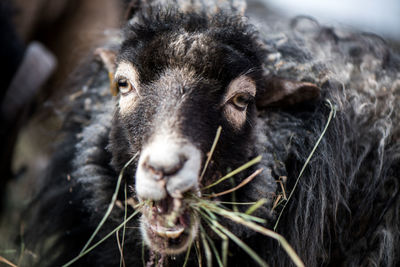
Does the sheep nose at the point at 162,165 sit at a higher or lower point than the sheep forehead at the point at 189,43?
lower

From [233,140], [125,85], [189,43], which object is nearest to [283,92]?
[233,140]

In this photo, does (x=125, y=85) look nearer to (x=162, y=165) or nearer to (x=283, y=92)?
(x=162, y=165)

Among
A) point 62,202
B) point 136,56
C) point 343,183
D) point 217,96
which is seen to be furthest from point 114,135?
point 343,183

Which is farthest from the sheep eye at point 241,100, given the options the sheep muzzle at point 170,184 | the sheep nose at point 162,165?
the sheep nose at point 162,165

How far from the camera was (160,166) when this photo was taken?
1662 millimetres

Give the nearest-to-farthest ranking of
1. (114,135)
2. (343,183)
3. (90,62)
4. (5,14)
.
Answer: (114,135), (343,183), (90,62), (5,14)

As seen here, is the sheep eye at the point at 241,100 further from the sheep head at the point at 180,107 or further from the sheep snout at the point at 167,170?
the sheep snout at the point at 167,170

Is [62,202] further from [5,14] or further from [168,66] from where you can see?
[5,14]

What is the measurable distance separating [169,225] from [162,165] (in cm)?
37

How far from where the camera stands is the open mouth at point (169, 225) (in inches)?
71.5

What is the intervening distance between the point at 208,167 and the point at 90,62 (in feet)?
6.90

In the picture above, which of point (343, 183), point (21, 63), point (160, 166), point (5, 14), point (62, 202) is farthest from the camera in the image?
point (5, 14)

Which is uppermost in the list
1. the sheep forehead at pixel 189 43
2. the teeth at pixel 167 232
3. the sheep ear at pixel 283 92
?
the sheep forehead at pixel 189 43

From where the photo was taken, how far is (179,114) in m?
1.86
